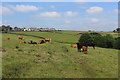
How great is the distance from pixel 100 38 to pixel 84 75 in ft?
167

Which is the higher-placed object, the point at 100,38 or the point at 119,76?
the point at 100,38

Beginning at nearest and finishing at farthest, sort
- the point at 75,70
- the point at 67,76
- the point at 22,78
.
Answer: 1. the point at 22,78
2. the point at 67,76
3. the point at 75,70

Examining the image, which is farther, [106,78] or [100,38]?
[100,38]

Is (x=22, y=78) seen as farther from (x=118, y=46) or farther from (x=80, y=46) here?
(x=118, y=46)

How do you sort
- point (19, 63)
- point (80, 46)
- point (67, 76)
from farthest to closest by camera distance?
1. point (80, 46)
2. point (19, 63)
3. point (67, 76)

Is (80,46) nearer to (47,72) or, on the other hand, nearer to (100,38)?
(47,72)

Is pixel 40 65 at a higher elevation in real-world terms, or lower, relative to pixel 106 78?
higher

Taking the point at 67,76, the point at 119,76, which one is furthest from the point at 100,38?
the point at 67,76

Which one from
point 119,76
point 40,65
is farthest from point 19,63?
point 119,76

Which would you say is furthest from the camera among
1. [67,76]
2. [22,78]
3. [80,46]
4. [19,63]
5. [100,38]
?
[100,38]

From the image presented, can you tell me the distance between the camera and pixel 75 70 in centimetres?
1362

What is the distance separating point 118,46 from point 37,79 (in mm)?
50604

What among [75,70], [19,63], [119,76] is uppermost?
[19,63]

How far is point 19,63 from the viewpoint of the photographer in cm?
1262
